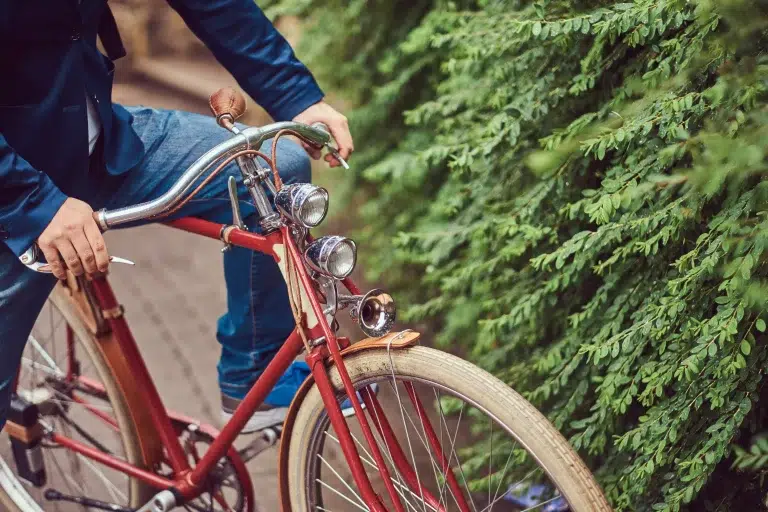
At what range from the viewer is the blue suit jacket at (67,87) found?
5.49 ft

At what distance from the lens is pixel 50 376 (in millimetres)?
2656

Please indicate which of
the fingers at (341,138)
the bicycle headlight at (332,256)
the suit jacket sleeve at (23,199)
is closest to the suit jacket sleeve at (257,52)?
the fingers at (341,138)

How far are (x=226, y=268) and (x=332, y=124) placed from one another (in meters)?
0.48

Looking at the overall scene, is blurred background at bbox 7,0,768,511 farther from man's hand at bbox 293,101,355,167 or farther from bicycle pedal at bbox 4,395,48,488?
bicycle pedal at bbox 4,395,48,488

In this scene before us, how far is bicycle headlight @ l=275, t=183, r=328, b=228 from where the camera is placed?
1696 millimetres

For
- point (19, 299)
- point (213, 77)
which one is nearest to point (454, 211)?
point (19, 299)

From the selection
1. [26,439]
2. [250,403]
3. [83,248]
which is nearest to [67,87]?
[83,248]

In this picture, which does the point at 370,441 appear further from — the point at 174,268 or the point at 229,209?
the point at 174,268

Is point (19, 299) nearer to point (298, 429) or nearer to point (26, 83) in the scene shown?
point (26, 83)

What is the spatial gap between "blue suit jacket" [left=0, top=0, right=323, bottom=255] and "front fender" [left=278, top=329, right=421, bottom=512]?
65 cm

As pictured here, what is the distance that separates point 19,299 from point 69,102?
0.46 m

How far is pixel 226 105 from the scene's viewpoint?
1801 mm

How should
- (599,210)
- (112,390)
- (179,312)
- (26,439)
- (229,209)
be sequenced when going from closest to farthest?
(599,210) → (229,209) → (112,390) → (26,439) → (179,312)

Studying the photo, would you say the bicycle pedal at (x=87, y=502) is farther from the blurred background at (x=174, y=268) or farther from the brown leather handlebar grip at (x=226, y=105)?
the brown leather handlebar grip at (x=226, y=105)
